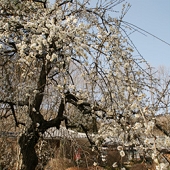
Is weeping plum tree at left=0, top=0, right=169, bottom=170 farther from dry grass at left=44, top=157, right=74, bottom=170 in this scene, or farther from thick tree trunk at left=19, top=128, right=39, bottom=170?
dry grass at left=44, top=157, right=74, bottom=170

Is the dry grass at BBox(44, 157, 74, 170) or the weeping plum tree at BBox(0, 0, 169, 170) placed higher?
the weeping plum tree at BBox(0, 0, 169, 170)

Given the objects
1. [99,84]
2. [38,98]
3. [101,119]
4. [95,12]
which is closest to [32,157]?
[38,98]

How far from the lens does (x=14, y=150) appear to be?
6.32 m

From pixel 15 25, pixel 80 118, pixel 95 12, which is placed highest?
pixel 95 12

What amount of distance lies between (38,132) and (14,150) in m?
3.54

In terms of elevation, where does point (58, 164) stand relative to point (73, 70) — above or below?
below

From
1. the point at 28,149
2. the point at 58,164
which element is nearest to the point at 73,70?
the point at 28,149

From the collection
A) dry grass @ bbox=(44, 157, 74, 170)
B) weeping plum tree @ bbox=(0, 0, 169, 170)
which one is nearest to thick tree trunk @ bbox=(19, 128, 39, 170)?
weeping plum tree @ bbox=(0, 0, 169, 170)

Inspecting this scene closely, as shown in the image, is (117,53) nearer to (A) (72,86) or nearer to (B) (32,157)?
(A) (72,86)

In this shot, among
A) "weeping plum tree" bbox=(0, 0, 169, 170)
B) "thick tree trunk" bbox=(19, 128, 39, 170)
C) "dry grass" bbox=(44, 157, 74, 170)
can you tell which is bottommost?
"dry grass" bbox=(44, 157, 74, 170)

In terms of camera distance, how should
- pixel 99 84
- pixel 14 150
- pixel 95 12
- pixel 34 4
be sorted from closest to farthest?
pixel 99 84, pixel 95 12, pixel 34 4, pixel 14 150

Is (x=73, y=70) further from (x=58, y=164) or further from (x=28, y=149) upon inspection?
(x=58, y=164)

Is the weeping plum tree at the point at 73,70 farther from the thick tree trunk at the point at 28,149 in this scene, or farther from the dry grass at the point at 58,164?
the dry grass at the point at 58,164

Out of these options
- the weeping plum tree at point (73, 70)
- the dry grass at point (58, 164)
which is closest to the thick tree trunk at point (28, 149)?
the weeping plum tree at point (73, 70)
